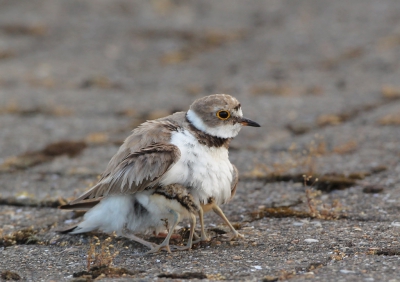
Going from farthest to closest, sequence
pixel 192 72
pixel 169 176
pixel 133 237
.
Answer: pixel 192 72
pixel 133 237
pixel 169 176

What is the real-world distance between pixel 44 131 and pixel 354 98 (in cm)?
489

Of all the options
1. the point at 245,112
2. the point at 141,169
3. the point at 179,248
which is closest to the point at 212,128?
the point at 141,169

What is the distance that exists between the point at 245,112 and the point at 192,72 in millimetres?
3049

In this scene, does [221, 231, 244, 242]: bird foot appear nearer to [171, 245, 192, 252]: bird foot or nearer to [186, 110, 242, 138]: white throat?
[171, 245, 192, 252]: bird foot

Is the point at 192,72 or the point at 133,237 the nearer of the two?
the point at 133,237

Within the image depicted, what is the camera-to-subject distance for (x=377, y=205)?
555cm

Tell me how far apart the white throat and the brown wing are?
35 cm

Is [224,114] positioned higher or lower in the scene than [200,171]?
higher

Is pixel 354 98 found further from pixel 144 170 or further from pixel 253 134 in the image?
pixel 144 170

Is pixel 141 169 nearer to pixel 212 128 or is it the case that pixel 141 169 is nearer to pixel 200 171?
pixel 200 171

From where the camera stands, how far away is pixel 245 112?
30.8 feet

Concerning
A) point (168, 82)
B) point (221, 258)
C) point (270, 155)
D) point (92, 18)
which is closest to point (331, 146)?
point (270, 155)

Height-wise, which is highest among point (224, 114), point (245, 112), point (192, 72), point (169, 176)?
point (192, 72)

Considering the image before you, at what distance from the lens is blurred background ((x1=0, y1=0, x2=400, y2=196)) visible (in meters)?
8.21
